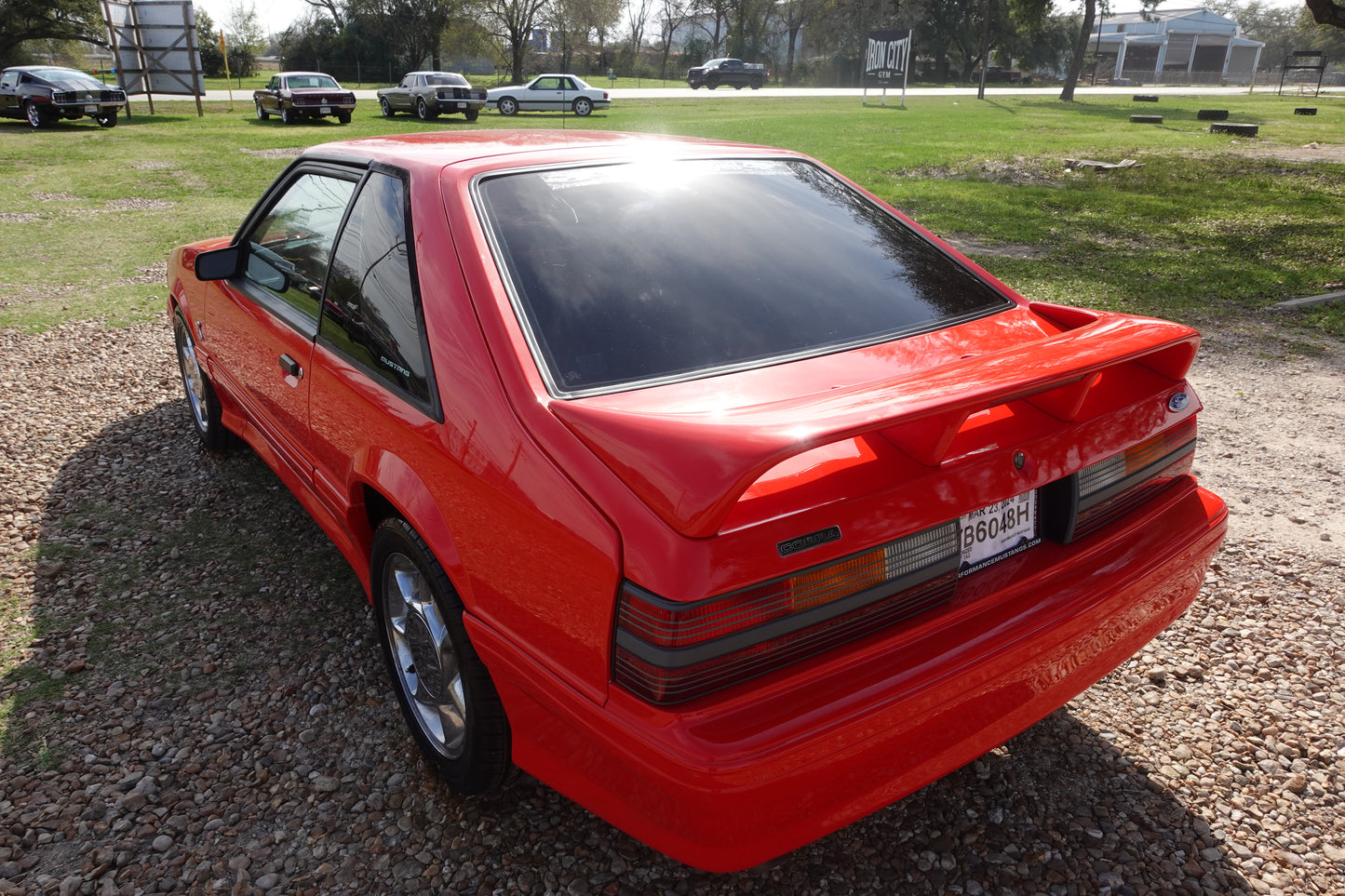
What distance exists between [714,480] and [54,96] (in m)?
27.4

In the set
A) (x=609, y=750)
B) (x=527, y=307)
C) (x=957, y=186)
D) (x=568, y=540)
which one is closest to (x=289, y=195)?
(x=527, y=307)

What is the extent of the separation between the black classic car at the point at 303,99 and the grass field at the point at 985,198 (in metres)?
0.88

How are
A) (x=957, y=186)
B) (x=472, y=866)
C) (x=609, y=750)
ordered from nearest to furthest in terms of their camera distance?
(x=609, y=750), (x=472, y=866), (x=957, y=186)

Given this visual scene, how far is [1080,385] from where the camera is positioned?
1.92m

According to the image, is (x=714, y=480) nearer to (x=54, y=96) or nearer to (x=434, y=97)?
(x=54, y=96)

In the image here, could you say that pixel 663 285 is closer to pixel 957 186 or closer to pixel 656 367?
pixel 656 367

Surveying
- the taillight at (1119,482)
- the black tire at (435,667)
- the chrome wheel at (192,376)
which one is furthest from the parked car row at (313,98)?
the taillight at (1119,482)

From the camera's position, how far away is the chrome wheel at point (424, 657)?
2311 millimetres

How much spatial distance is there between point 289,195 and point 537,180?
4.91 ft

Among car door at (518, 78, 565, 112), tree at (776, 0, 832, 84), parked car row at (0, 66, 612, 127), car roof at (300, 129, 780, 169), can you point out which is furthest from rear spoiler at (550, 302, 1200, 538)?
tree at (776, 0, 832, 84)

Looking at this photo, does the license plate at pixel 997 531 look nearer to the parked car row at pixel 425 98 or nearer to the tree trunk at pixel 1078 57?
the parked car row at pixel 425 98

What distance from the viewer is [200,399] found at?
14.9 ft

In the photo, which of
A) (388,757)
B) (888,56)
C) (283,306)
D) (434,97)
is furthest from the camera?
(888,56)

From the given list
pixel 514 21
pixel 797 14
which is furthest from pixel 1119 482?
pixel 797 14
